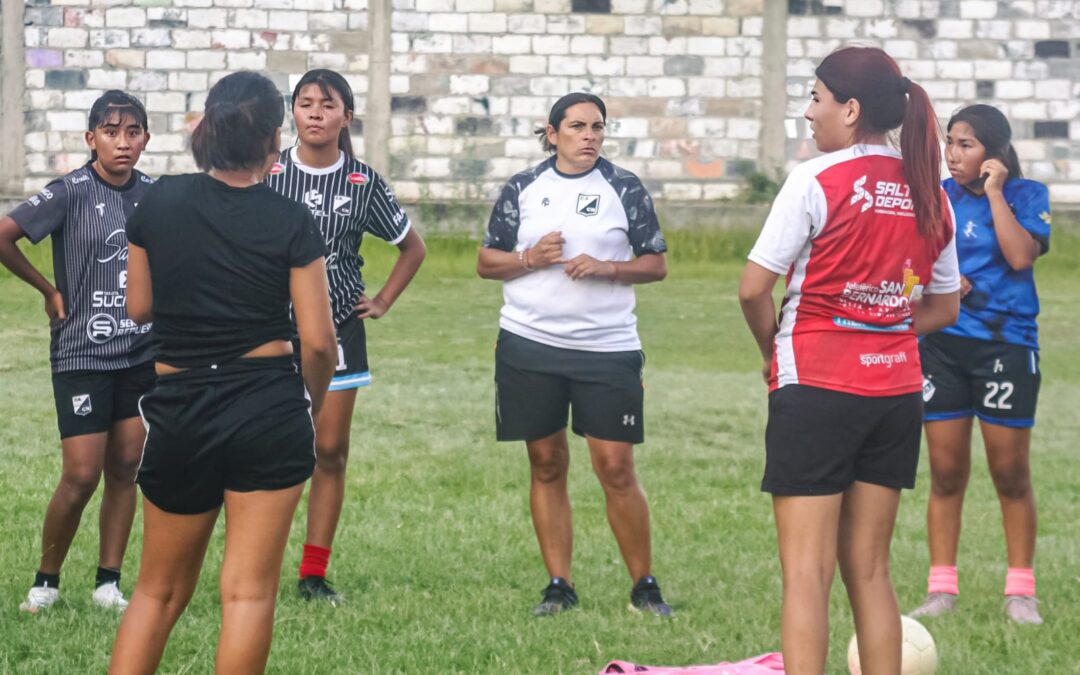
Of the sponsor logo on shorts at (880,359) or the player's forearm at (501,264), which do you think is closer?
the sponsor logo on shorts at (880,359)

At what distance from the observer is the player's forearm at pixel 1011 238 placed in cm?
648

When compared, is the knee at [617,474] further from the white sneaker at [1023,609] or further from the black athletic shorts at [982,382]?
the white sneaker at [1023,609]

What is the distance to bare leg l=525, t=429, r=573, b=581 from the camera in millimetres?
6648

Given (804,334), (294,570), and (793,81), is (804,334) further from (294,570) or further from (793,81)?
(793,81)

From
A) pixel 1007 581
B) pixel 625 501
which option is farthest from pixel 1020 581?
pixel 625 501

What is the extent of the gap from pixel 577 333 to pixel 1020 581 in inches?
80.5

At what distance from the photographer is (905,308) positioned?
4.82 m

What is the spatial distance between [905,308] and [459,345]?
10896mm

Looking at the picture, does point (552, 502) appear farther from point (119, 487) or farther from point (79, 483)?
point (79, 483)

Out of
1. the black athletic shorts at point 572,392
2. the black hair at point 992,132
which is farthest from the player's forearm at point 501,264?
the black hair at point 992,132

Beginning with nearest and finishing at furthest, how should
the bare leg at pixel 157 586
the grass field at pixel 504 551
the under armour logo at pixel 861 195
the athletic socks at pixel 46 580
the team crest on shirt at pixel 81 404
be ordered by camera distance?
1. the bare leg at pixel 157 586
2. the under armour logo at pixel 861 195
3. the grass field at pixel 504 551
4. the team crest on shirt at pixel 81 404
5. the athletic socks at pixel 46 580

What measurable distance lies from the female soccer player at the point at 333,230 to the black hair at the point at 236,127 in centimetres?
209

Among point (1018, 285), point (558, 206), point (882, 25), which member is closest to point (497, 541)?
point (558, 206)

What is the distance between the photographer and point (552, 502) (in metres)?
6.67
